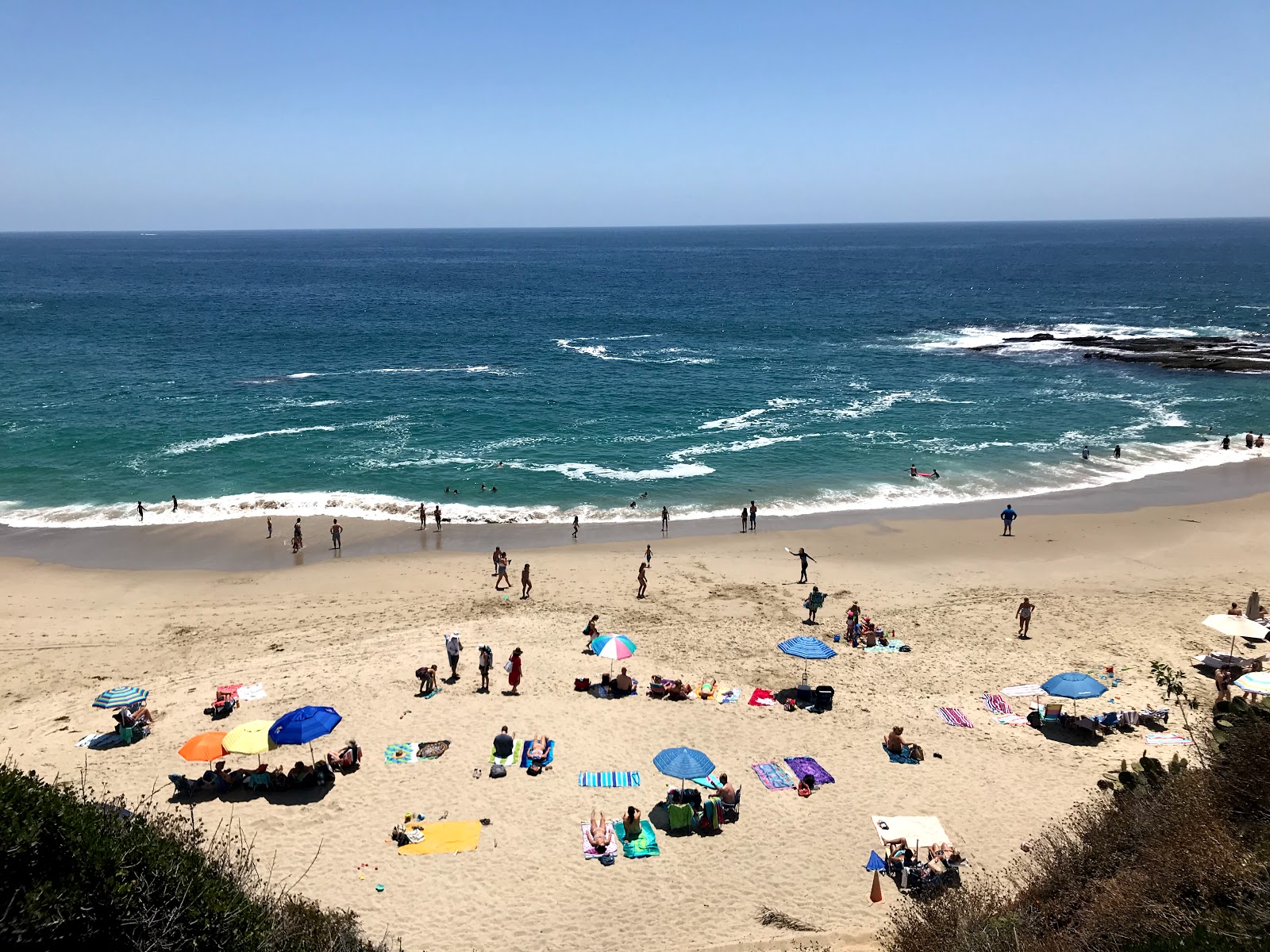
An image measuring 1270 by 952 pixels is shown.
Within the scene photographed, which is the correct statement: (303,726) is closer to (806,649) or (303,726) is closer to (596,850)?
(596,850)

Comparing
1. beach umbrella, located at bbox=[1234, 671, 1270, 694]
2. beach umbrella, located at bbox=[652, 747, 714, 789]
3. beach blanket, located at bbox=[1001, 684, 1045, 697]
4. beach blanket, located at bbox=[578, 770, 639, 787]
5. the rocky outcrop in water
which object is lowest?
beach blanket, located at bbox=[578, 770, 639, 787]

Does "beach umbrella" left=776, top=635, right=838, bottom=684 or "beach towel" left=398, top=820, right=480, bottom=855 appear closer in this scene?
"beach towel" left=398, top=820, right=480, bottom=855

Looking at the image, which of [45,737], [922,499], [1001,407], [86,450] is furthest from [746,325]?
[45,737]

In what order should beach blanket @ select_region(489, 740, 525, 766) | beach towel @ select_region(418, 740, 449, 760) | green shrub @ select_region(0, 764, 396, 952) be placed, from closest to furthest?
1. green shrub @ select_region(0, 764, 396, 952)
2. beach blanket @ select_region(489, 740, 525, 766)
3. beach towel @ select_region(418, 740, 449, 760)

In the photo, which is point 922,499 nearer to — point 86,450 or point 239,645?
point 239,645

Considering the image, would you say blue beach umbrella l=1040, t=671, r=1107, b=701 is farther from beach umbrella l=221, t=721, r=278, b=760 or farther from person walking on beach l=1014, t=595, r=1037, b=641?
beach umbrella l=221, t=721, r=278, b=760

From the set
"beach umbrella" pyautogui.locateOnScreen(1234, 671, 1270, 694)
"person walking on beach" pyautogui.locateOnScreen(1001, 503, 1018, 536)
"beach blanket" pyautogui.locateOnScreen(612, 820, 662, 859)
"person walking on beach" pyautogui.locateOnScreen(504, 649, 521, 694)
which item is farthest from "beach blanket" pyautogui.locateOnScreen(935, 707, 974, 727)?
"person walking on beach" pyautogui.locateOnScreen(1001, 503, 1018, 536)
